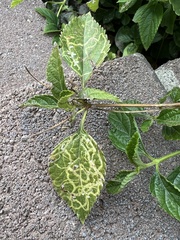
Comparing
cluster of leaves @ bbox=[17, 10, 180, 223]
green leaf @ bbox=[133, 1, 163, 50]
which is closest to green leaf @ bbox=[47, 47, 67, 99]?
cluster of leaves @ bbox=[17, 10, 180, 223]

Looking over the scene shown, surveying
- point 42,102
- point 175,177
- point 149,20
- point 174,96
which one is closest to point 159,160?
point 175,177

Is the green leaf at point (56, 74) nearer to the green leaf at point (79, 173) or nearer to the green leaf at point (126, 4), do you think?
the green leaf at point (79, 173)

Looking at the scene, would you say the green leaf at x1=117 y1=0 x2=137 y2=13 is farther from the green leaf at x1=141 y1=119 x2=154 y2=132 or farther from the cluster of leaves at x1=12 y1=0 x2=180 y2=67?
the green leaf at x1=141 y1=119 x2=154 y2=132

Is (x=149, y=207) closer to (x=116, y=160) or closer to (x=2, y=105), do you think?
(x=116, y=160)

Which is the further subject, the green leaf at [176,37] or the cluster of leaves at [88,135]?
the green leaf at [176,37]

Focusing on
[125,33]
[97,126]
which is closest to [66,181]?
[97,126]

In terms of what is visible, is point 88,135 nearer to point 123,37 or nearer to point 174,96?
point 174,96

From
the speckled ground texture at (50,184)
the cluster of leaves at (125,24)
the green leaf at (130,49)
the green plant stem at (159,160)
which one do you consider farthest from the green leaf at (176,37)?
the green plant stem at (159,160)
